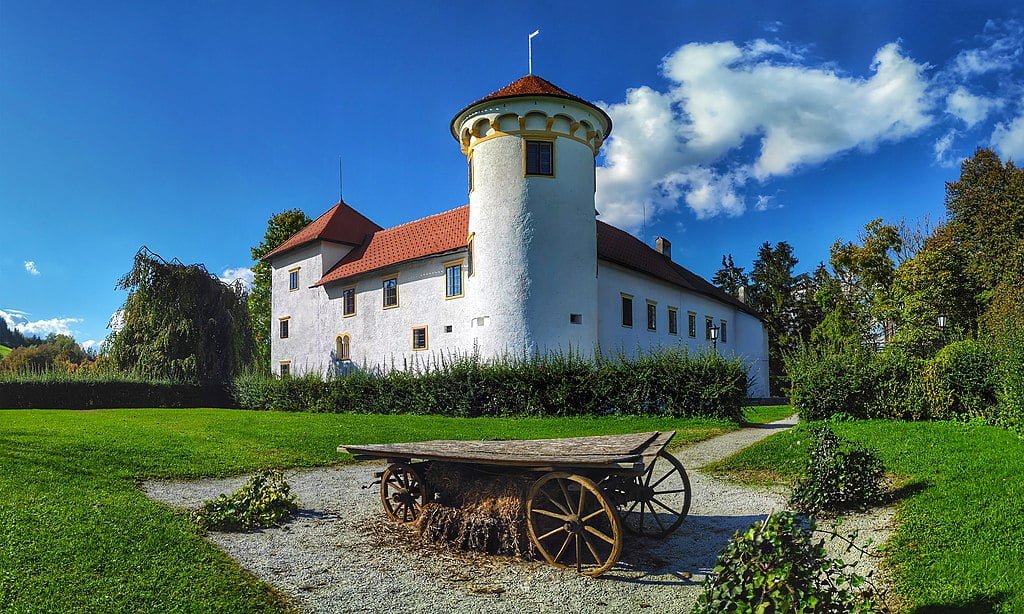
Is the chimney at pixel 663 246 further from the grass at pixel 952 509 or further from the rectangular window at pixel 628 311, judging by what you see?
the grass at pixel 952 509

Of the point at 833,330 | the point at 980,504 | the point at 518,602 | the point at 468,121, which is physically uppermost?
the point at 468,121

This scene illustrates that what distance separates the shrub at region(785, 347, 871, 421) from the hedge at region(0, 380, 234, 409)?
93.9 feet

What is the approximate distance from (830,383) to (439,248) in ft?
58.3

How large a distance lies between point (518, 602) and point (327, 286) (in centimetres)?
3188

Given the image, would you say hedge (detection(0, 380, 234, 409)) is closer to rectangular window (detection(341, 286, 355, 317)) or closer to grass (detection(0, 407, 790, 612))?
rectangular window (detection(341, 286, 355, 317))

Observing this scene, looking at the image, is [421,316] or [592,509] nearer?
[592,509]

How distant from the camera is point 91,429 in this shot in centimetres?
1639

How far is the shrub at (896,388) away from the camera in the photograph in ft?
47.0

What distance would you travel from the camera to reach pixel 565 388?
21266 millimetres

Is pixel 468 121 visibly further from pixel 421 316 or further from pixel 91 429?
pixel 91 429

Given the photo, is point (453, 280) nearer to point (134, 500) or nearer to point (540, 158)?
point (540, 158)

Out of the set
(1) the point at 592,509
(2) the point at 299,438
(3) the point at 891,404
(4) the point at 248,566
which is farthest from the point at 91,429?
(3) the point at 891,404

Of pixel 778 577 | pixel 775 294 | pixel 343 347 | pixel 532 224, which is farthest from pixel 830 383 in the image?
pixel 775 294

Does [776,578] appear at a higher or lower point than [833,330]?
lower
